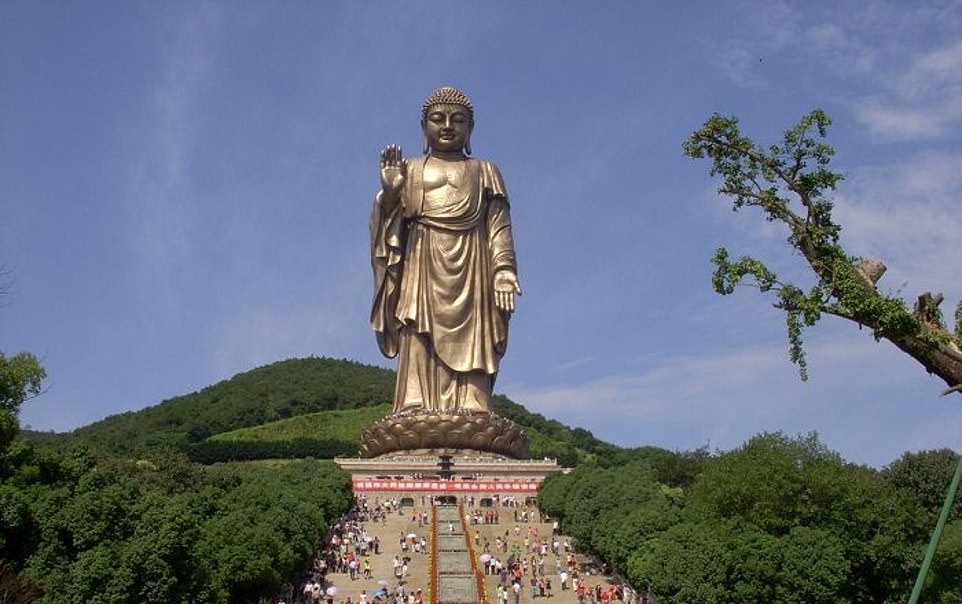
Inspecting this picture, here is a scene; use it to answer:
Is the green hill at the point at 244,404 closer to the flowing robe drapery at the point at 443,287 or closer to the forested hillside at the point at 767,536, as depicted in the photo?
the flowing robe drapery at the point at 443,287

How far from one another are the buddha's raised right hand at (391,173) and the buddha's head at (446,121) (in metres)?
1.87

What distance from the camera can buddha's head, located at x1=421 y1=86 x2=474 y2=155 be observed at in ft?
117

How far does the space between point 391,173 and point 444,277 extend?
353 cm

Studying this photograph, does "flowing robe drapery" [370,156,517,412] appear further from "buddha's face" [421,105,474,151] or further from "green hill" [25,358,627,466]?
"green hill" [25,358,627,466]

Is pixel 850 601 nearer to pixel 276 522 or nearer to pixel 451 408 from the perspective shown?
pixel 276 522

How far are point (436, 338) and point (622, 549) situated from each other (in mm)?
15895

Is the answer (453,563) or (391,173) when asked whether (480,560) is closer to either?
(453,563)

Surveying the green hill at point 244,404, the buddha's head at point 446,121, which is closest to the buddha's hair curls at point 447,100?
A: the buddha's head at point 446,121

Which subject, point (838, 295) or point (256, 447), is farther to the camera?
point (256, 447)

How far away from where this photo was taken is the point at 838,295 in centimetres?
842

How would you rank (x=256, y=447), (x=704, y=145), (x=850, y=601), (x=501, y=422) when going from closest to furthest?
(x=704, y=145) < (x=850, y=601) < (x=501, y=422) < (x=256, y=447)

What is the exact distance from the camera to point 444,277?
116ft

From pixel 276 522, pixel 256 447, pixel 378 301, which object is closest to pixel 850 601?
pixel 276 522

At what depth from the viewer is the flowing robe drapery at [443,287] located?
3528 cm
